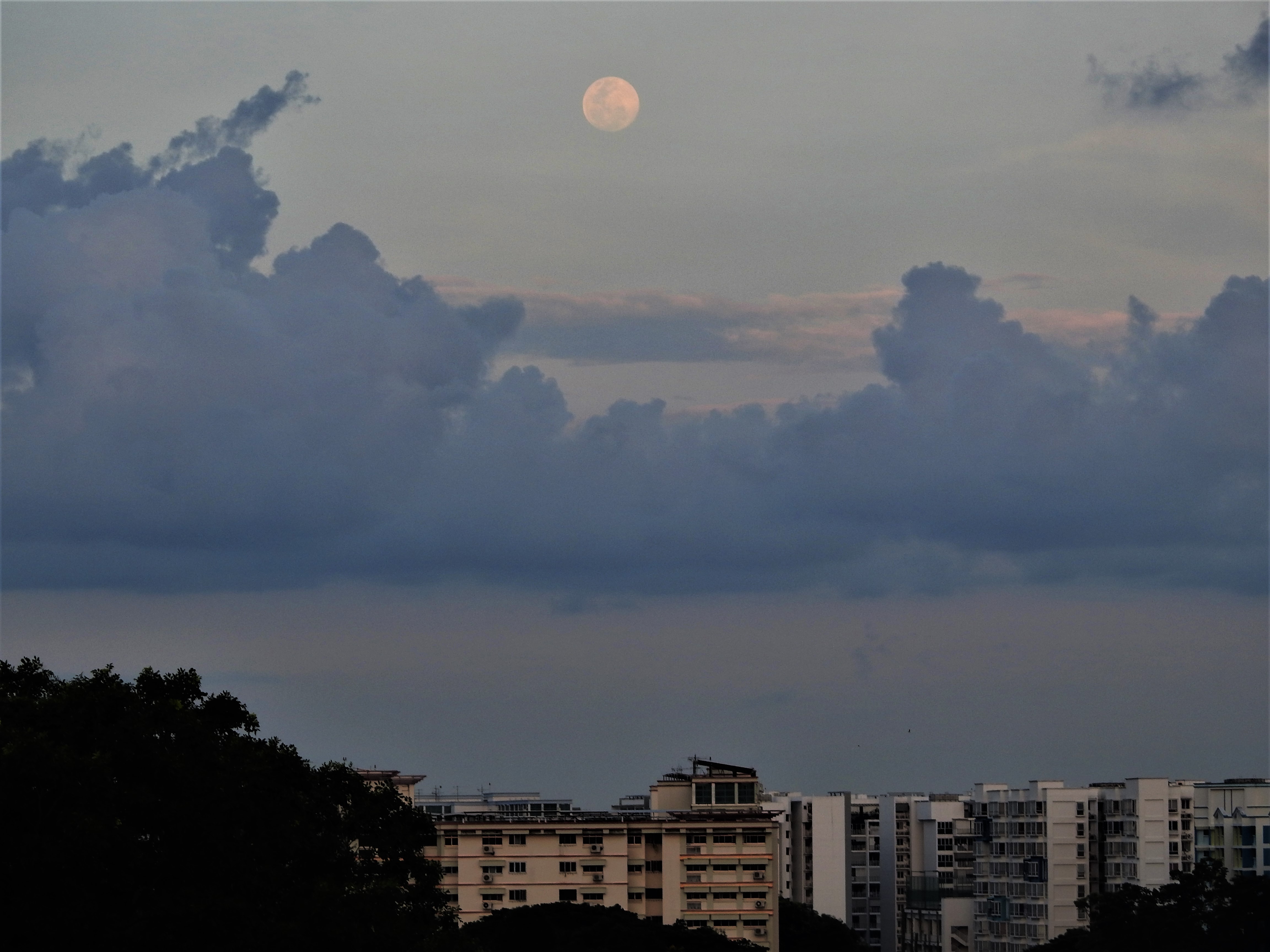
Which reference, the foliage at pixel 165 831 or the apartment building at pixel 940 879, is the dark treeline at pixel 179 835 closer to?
the foliage at pixel 165 831

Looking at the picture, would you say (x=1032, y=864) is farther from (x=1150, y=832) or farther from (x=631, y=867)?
(x=631, y=867)

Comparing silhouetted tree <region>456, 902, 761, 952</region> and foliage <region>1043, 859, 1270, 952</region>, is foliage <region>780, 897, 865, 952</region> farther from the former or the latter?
foliage <region>1043, 859, 1270, 952</region>

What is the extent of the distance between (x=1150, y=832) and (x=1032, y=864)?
9.46 meters

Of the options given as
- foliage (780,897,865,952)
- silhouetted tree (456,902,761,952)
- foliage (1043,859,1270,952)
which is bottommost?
foliage (780,897,865,952)

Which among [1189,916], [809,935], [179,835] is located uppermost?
[179,835]

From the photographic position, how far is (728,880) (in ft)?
336

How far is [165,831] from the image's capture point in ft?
104

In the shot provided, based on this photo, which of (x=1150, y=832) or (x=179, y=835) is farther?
(x=1150, y=832)

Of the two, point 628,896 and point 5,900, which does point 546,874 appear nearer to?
point 628,896

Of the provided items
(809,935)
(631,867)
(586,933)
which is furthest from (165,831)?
(809,935)

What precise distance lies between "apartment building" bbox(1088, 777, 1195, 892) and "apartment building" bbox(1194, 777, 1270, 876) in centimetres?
199

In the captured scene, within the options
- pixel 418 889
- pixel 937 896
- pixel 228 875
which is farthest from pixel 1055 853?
pixel 228 875

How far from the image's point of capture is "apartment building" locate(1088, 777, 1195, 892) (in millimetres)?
113188

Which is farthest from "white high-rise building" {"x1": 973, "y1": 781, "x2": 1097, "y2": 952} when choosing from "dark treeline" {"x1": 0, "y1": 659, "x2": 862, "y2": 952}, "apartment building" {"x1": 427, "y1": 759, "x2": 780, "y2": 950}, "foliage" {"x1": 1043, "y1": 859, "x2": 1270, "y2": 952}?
"dark treeline" {"x1": 0, "y1": 659, "x2": 862, "y2": 952}
